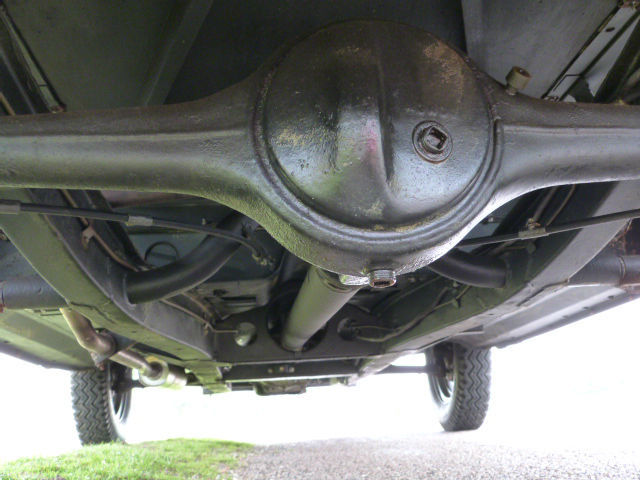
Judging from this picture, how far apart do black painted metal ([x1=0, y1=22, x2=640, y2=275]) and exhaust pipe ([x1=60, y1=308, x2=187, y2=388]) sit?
1.15 m

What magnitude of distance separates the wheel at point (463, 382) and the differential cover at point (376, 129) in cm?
344

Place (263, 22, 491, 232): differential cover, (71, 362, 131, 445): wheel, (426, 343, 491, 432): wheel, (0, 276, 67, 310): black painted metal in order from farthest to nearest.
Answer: (426, 343, 491, 432): wheel → (71, 362, 131, 445): wheel → (0, 276, 67, 310): black painted metal → (263, 22, 491, 232): differential cover

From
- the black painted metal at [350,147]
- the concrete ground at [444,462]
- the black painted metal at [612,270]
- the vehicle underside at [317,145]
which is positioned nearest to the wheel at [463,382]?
the concrete ground at [444,462]

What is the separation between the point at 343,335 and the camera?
322 cm

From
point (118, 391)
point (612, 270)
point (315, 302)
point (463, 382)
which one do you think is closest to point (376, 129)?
point (315, 302)

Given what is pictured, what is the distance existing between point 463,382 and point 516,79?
352 centimetres

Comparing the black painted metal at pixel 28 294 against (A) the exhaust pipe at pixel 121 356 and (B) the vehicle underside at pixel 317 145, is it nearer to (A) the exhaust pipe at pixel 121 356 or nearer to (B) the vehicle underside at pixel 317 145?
(B) the vehicle underside at pixel 317 145

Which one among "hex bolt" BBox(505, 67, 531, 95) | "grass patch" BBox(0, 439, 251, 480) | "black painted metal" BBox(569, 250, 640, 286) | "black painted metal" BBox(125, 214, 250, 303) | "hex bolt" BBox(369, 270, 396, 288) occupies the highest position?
"hex bolt" BBox(505, 67, 531, 95)

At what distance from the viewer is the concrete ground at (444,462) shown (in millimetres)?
2650

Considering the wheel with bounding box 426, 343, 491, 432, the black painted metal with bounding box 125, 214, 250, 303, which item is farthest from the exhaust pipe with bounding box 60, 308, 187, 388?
the wheel with bounding box 426, 343, 491, 432

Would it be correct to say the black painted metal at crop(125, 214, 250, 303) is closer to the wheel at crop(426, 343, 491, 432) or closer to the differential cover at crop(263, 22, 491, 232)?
the differential cover at crop(263, 22, 491, 232)

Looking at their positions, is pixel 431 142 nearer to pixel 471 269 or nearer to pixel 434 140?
pixel 434 140

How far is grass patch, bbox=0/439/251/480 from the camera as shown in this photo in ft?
8.81

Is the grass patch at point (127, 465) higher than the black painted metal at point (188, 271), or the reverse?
the black painted metal at point (188, 271)
